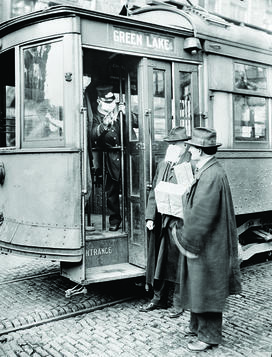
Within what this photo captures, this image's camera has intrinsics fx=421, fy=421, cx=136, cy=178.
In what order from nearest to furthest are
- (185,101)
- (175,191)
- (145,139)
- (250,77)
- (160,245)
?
(175,191) < (160,245) < (145,139) < (185,101) < (250,77)

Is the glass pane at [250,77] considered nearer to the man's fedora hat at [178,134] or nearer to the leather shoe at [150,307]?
the man's fedora hat at [178,134]

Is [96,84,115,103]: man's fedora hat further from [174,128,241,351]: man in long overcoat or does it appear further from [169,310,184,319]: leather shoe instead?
[169,310,184,319]: leather shoe

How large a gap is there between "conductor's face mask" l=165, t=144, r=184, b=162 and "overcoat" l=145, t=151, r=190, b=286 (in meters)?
0.05

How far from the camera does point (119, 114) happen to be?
546cm

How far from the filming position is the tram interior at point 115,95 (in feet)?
17.0

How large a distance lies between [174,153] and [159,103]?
2.27ft

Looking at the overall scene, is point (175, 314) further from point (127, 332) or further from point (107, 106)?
point (107, 106)

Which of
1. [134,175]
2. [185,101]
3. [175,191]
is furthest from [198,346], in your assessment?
[185,101]

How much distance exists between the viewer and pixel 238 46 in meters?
5.75

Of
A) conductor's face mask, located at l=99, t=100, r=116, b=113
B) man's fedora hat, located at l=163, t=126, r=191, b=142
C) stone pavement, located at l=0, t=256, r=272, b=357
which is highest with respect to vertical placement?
conductor's face mask, located at l=99, t=100, r=116, b=113

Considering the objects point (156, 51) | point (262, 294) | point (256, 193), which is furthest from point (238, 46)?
point (262, 294)

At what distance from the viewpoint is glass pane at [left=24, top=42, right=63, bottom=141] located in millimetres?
4457

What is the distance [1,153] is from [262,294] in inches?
145

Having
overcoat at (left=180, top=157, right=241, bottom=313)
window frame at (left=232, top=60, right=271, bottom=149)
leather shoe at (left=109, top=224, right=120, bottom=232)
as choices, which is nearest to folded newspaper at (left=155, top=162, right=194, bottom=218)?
overcoat at (left=180, top=157, right=241, bottom=313)
